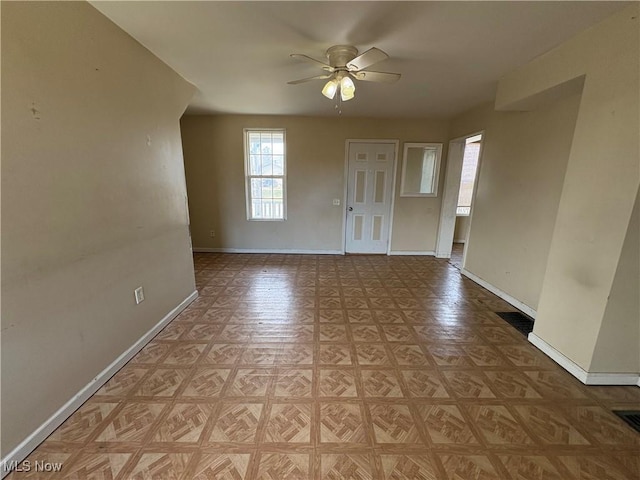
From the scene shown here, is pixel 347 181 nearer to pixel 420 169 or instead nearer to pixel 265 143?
pixel 420 169

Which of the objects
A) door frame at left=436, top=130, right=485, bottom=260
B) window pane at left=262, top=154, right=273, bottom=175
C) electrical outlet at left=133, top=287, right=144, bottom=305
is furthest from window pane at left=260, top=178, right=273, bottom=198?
door frame at left=436, top=130, right=485, bottom=260

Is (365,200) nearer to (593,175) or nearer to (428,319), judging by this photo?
(428,319)

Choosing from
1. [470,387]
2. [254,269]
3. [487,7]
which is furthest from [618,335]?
[254,269]

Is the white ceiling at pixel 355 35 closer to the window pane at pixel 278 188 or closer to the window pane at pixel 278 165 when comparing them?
the window pane at pixel 278 165

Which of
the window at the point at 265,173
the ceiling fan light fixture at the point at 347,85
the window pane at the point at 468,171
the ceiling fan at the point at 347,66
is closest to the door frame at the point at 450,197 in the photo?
the window pane at the point at 468,171

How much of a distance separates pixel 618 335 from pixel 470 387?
41.4 inches

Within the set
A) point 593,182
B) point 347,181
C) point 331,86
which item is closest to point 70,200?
point 331,86

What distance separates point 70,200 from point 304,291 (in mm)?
2387

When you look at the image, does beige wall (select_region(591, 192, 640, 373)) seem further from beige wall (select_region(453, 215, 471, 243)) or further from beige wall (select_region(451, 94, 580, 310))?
beige wall (select_region(453, 215, 471, 243))

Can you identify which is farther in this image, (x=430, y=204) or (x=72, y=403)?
(x=430, y=204)

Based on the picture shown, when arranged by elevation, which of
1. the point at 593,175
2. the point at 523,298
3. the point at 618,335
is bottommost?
the point at 523,298

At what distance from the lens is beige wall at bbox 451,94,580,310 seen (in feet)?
8.22

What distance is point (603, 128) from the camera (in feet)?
5.70

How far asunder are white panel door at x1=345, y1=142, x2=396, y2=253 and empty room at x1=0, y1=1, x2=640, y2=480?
1378 millimetres
